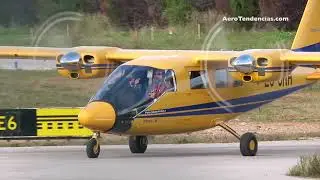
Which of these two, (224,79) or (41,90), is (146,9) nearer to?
(41,90)

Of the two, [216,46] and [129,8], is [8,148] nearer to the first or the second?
[216,46]

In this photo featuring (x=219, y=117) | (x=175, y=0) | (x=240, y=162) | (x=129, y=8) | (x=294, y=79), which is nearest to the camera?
(x=240, y=162)

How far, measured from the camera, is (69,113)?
32844 mm

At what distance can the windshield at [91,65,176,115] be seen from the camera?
2741cm

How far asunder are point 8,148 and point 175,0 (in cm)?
2824

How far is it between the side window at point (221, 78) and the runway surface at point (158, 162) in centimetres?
188

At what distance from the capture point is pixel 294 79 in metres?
32.0

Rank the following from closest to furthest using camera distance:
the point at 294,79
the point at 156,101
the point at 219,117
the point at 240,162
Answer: the point at 240,162, the point at 156,101, the point at 219,117, the point at 294,79

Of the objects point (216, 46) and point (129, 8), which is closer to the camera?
point (216, 46)

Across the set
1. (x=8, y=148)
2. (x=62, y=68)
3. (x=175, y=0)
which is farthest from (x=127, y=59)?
(x=175, y=0)

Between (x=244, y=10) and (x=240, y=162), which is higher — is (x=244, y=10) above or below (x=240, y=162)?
above

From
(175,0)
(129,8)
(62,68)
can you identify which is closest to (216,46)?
(62,68)

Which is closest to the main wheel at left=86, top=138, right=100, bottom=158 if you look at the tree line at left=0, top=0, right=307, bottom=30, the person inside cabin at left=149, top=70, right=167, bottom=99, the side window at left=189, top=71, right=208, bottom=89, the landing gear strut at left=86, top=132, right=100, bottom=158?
the landing gear strut at left=86, top=132, right=100, bottom=158

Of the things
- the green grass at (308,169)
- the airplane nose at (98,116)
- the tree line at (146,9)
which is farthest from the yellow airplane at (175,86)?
the tree line at (146,9)
